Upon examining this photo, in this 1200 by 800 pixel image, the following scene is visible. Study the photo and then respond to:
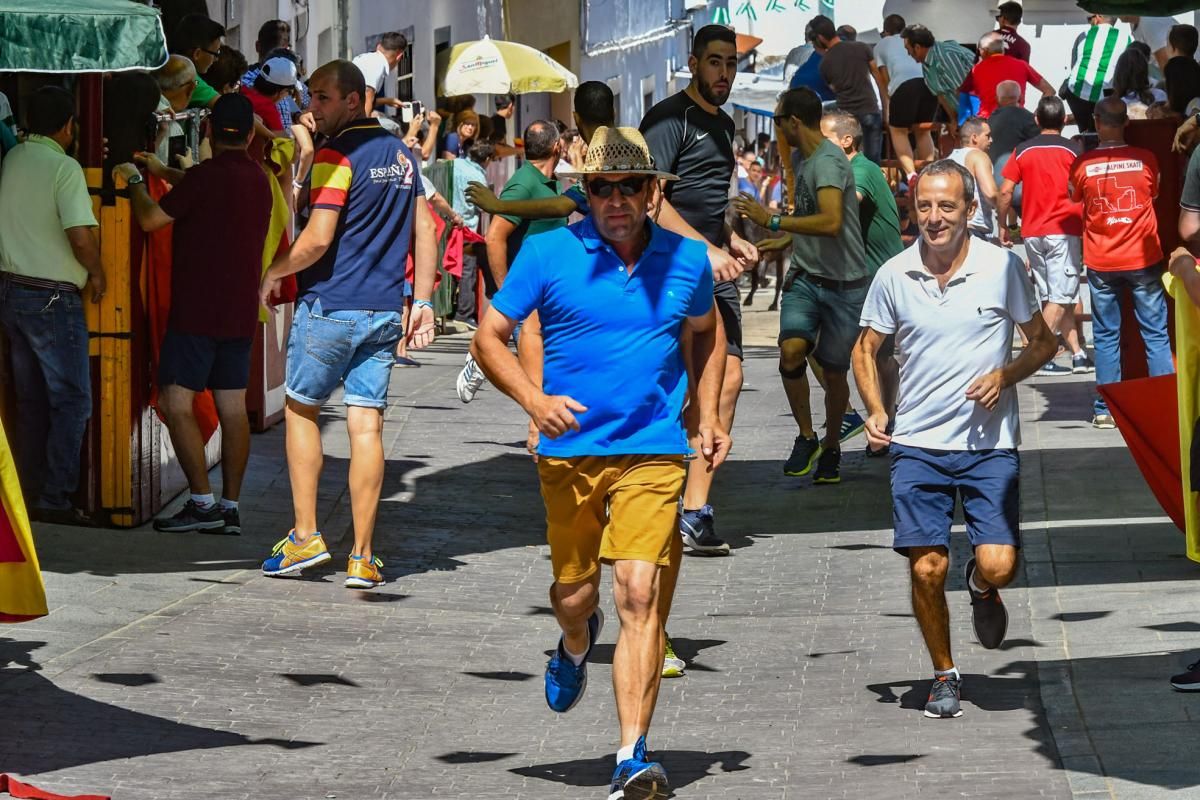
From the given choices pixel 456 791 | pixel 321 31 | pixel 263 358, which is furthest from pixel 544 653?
pixel 321 31

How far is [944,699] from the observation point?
6.72m

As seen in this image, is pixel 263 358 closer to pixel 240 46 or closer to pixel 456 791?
pixel 240 46

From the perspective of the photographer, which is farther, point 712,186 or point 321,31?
point 321,31

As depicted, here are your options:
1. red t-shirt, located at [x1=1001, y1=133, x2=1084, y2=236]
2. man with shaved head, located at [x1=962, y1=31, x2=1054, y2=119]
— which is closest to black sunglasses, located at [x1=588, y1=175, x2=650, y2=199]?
red t-shirt, located at [x1=1001, y1=133, x2=1084, y2=236]

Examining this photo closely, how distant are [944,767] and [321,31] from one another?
13491 mm

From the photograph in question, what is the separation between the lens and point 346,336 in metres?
8.84

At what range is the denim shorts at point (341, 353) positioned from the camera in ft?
29.0

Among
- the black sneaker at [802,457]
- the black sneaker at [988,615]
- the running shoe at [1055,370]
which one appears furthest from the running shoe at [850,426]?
the black sneaker at [988,615]

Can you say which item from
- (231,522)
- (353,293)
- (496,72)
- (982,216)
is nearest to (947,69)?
(982,216)

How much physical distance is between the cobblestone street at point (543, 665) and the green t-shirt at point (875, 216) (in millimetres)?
1410

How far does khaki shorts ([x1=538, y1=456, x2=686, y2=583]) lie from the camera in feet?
19.7

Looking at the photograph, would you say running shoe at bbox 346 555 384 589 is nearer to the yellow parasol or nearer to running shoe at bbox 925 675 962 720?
running shoe at bbox 925 675 962 720

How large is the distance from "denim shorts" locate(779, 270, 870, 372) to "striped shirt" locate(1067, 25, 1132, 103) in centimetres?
782

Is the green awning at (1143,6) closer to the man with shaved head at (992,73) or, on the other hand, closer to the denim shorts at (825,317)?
the denim shorts at (825,317)
